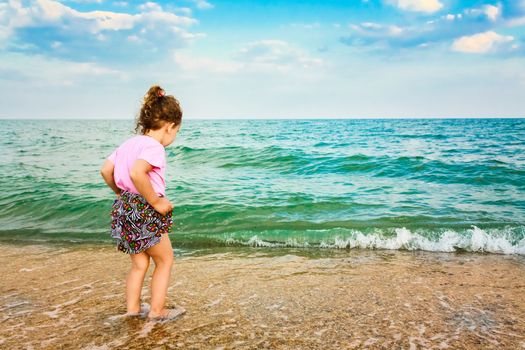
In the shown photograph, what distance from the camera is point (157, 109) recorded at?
3.05 m

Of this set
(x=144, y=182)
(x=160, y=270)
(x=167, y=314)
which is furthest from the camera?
(x=167, y=314)

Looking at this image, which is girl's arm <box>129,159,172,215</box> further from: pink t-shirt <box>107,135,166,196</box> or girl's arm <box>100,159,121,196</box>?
girl's arm <box>100,159,121,196</box>

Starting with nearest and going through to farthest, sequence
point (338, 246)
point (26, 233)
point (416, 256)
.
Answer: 1. point (416, 256)
2. point (338, 246)
3. point (26, 233)

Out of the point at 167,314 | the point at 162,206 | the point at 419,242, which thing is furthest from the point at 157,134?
the point at 419,242

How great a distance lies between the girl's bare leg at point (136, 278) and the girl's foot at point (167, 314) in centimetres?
17

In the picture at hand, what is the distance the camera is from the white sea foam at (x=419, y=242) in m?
6.22

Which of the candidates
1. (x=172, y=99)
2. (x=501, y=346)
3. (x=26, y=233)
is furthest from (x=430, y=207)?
(x=26, y=233)

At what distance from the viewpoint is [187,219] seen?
26.7ft

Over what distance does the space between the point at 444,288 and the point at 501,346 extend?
4.38 ft

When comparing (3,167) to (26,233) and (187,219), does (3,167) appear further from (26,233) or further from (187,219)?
(187,219)

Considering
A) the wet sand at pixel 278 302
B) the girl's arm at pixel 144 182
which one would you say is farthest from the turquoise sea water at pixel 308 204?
the girl's arm at pixel 144 182

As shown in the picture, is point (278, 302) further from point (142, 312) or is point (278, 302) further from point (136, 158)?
point (136, 158)

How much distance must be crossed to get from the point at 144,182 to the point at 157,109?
59 cm

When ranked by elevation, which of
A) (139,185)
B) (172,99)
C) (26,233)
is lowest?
(26,233)
